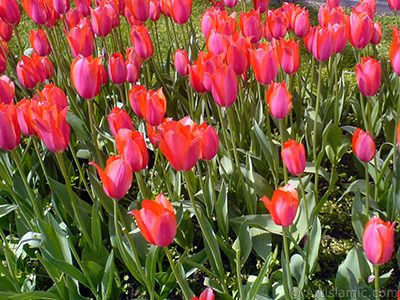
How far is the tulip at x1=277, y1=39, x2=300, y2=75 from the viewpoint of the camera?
1.65 meters

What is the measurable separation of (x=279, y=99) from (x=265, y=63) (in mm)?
196

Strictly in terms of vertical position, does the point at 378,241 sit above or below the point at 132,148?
below

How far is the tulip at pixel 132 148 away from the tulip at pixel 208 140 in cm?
17

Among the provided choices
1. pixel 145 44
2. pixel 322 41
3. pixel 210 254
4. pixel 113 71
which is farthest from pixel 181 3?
pixel 210 254

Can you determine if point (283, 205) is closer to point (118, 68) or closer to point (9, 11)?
point (118, 68)

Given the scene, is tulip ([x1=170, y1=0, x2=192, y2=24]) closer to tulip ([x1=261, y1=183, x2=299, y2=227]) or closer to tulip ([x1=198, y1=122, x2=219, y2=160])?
tulip ([x1=198, y1=122, x2=219, y2=160])

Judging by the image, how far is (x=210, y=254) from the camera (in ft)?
5.13

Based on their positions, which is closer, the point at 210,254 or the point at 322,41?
the point at 210,254

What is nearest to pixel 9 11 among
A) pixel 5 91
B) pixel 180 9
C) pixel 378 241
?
pixel 5 91

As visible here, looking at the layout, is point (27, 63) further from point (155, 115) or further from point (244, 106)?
point (244, 106)

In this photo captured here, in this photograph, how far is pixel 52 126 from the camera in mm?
1266

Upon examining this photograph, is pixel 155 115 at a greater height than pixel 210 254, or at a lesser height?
greater

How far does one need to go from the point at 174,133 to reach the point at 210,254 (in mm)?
624

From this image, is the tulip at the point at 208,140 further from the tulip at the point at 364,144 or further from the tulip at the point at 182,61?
the tulip at the point at 182,61
